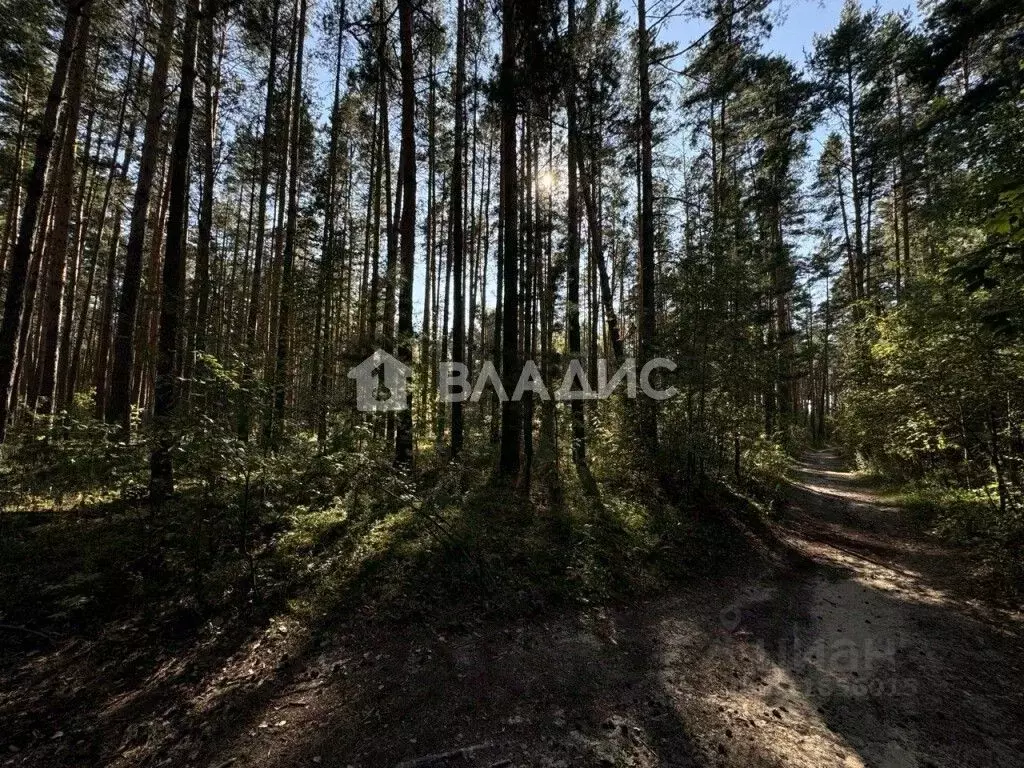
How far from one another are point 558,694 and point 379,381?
17.6 ft

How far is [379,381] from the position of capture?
7.38 meters

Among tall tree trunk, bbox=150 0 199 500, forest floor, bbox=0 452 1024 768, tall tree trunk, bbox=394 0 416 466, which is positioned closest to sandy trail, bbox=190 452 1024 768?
forest floor, bbox=0 452 1024 768

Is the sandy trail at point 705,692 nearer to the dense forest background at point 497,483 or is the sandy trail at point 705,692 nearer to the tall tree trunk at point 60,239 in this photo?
the dense forest background at point 497,483

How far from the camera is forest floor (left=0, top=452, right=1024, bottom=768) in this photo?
2693 mm

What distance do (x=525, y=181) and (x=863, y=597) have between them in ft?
41.0

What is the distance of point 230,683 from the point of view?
3205 mm

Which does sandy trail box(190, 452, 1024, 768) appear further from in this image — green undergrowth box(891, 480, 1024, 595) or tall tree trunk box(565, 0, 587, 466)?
tall tree trunk box(565, 0, 587, 466)

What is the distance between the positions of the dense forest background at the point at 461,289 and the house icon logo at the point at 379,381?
0.21 metres

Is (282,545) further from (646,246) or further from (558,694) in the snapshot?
(646,246)

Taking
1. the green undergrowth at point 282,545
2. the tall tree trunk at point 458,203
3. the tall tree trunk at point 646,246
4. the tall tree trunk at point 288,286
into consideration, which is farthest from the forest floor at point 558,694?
the tall tree trunk at point 458,203

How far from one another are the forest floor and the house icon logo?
3.20m

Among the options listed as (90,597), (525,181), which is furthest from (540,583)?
(525,181)

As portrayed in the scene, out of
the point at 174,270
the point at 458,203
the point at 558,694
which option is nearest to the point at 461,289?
the point at 458,203

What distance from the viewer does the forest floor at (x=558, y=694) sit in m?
2.69
